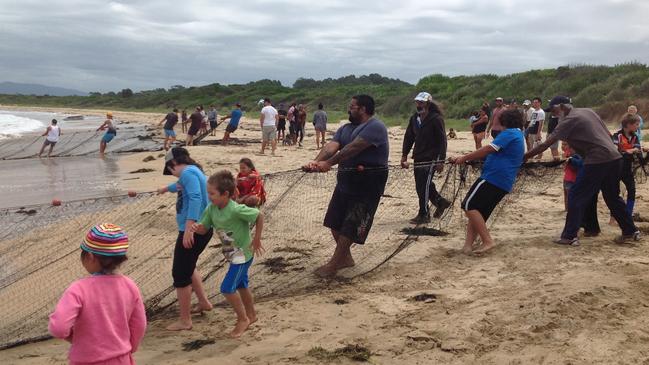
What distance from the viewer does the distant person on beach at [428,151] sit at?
7.92 m

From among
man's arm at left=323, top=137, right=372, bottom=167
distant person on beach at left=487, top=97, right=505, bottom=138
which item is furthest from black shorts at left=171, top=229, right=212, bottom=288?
distant person on beach at left=487, top=97, right=505, bottom=138

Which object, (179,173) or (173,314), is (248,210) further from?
(173,314)

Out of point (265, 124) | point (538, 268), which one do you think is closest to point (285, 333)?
point (538, 268)

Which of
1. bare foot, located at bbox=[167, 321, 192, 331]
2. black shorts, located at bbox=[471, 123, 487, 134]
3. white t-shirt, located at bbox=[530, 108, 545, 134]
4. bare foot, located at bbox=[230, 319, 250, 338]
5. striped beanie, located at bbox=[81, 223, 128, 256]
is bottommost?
bare foot, located at bbox=[167, 321, 192, 331]

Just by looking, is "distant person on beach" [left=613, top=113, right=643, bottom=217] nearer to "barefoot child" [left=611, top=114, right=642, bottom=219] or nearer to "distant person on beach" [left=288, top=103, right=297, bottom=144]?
"barefoot child" [left=611, top=114, right=642, bottom=219]

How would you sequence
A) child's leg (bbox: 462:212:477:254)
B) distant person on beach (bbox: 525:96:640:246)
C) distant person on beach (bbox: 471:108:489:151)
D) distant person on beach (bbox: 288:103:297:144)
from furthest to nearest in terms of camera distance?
1. distant person on beach (bbox: 288:103:297:144)
2. distant person on beach (bbox: 471:108:489:151)
3. child's leg (bbox: 462:212:477:254)
4. distant person on beach (bbox: 525:96:640:246)

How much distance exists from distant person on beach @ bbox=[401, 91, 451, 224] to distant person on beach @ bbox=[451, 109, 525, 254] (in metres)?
1.19

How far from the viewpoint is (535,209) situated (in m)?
9.02

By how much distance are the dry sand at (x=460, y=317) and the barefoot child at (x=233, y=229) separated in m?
0.32

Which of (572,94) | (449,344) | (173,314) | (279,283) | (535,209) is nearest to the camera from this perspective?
(449,344)

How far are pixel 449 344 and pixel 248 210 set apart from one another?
5.64 ft

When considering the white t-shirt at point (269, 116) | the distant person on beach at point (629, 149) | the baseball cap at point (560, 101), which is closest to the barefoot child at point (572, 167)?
the distant person on beach at point (629, 149)

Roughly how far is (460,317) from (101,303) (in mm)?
2739

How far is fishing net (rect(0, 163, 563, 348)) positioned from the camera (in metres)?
5.98
